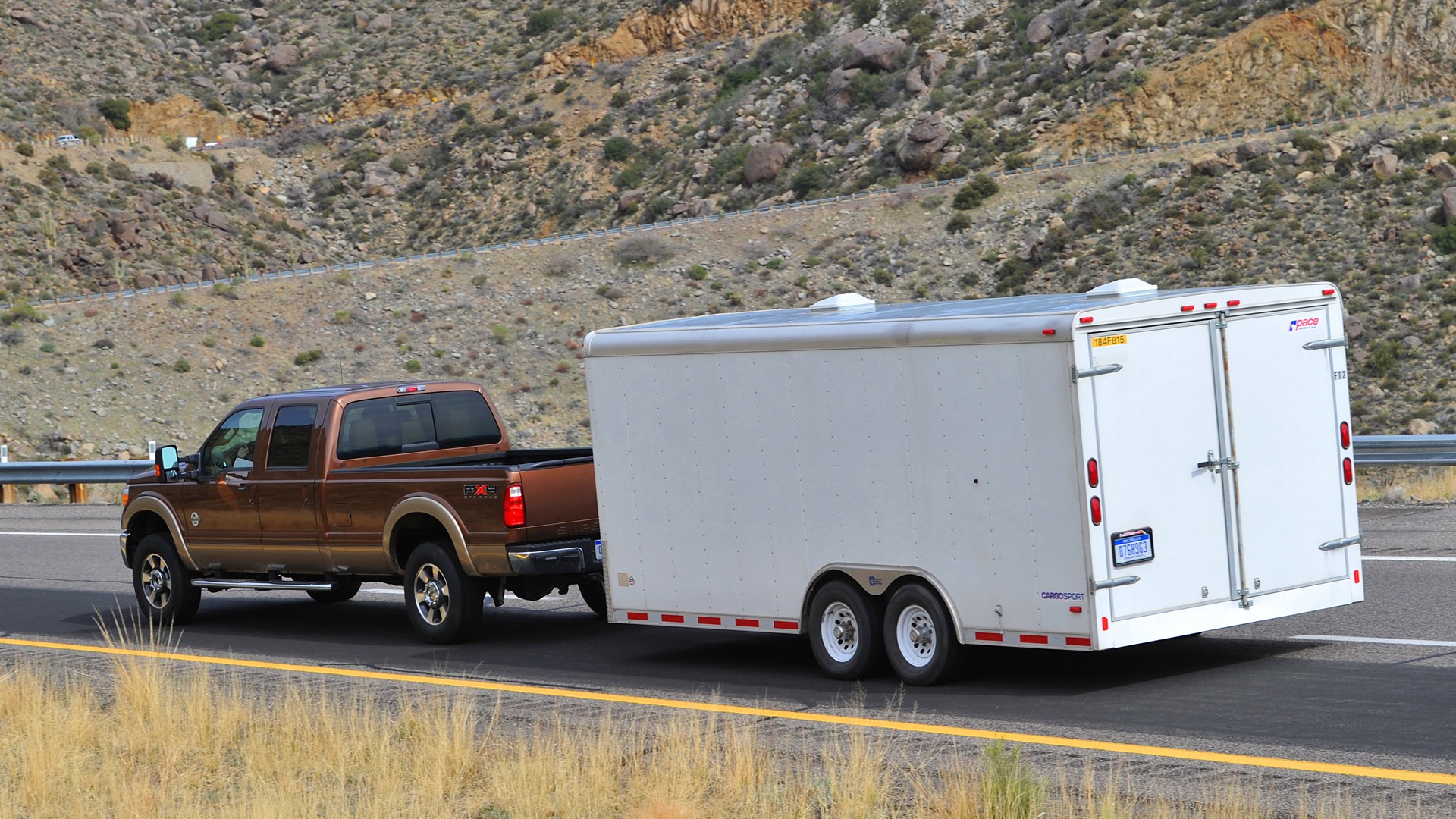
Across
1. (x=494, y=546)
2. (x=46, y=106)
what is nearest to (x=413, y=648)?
(x=494, y=546)

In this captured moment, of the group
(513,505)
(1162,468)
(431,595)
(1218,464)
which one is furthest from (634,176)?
(1162,468)

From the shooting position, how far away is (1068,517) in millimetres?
8820

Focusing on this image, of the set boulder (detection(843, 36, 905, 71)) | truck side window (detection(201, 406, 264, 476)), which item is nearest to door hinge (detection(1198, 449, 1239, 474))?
truck side window (detection(201, 406, 264, 476))

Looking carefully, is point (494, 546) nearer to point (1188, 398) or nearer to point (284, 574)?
point (284, 574)

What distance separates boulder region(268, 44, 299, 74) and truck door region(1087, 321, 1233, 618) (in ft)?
295

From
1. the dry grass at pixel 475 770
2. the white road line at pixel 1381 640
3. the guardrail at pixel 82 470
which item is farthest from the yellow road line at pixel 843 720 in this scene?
the guardrail at pixel 82 470

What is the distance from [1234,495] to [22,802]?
6.81m

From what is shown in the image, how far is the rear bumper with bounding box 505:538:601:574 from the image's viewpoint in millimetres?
11570

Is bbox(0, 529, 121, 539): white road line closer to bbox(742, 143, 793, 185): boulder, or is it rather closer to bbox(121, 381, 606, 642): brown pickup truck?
bbox(121, 381, 606, 642): brown pickup truck

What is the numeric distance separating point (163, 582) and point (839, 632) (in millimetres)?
7460

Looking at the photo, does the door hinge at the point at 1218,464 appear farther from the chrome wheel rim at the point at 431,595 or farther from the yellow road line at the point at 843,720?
Answer: the chrome wheel rim at the point at 431,595

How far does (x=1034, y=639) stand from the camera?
9031 millimetres

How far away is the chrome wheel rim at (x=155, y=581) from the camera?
575 inches

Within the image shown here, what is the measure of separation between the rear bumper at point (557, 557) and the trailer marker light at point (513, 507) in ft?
0.66
